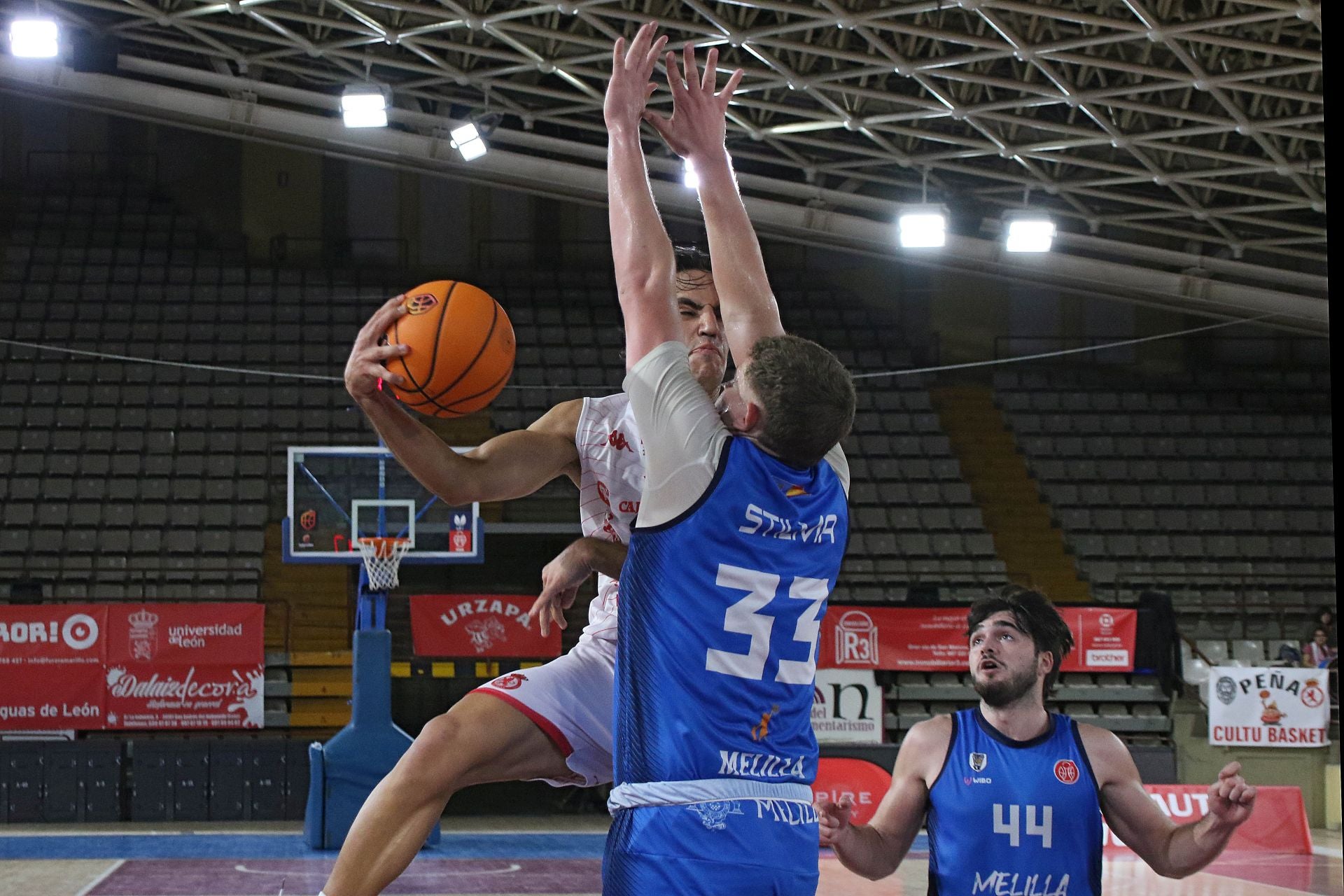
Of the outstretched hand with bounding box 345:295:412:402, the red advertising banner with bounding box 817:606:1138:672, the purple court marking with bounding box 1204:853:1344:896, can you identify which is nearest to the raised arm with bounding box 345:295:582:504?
the outstretched hand with bounding box 345:295:412:402

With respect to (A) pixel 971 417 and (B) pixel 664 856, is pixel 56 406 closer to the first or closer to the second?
(A) pixel 971 417

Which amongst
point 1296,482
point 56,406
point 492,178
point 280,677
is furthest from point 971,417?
point 56,406

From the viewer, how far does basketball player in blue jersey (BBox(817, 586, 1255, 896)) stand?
3957 mm

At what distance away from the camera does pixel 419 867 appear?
1082 centimetres

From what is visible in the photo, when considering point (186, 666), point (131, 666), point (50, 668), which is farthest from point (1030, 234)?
point (50, 668)

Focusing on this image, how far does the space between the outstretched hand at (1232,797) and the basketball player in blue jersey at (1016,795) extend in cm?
19

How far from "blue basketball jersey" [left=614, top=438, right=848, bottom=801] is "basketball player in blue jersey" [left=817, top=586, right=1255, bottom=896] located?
1.14 m

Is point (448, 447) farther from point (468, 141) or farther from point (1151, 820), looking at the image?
point (468, 141)

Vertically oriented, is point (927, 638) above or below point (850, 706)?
above

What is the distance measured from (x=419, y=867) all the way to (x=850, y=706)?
502 cm

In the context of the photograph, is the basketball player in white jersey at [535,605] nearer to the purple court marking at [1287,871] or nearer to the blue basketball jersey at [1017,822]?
the blue basketball jersey at [1017,822]

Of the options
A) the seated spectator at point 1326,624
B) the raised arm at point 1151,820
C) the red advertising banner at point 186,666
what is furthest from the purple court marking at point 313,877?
the seated spectator at point 1326,624

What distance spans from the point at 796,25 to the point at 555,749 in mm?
10829

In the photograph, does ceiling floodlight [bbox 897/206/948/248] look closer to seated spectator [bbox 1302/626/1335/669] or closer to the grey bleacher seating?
the grey bleacher seating
